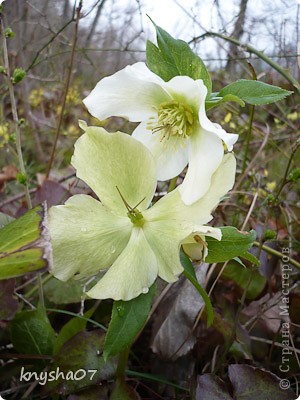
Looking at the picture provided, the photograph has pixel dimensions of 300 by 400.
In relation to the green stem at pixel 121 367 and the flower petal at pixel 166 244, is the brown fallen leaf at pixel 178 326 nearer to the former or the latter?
the green stem at pixel 121 367

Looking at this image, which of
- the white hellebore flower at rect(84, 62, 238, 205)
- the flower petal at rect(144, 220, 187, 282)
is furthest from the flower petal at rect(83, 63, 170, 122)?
the flower petal at rect(144, 220, 187, 282)

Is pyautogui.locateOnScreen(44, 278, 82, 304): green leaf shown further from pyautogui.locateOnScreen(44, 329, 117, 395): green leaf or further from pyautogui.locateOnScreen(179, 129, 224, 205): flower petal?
pyautogui.locateOnScreen(179, 129, 224, 205): flower petal

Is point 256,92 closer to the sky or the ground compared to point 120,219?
closer to the sky

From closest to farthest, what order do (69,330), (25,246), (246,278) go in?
(25,246)
(69,330)
(246,278)

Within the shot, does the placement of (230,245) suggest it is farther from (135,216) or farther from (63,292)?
(63,292)

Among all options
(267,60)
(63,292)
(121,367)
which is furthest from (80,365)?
(267,60)

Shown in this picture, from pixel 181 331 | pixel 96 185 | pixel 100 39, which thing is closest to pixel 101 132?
pixel 96 185

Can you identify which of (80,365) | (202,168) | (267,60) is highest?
(267,60)

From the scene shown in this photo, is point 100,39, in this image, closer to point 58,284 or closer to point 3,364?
point 58,284
